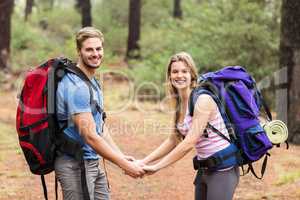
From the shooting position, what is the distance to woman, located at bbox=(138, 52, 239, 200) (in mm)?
4113

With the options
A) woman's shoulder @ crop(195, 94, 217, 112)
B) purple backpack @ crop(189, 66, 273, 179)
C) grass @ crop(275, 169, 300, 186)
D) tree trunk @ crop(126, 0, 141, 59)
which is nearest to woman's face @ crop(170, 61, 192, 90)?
purple backpack @ crop(189, 66, 273, 179)

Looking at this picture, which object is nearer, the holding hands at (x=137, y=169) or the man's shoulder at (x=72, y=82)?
the man's shoulder at (x=72, y=82)

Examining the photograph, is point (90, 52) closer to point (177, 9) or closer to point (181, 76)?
point (181, 76)

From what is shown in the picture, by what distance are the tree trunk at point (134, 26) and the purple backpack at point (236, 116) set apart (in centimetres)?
2022

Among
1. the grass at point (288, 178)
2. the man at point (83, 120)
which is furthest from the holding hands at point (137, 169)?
the grass at point (288, 178)

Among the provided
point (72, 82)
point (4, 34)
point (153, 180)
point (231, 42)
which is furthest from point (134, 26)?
point (72, 82)

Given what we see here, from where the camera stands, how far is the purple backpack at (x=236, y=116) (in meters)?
4.14

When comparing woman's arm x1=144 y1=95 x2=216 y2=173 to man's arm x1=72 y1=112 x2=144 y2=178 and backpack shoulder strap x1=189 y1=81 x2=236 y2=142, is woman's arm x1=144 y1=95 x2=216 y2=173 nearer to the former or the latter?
backpack shoulder strap x1=189 y1=81 x2=236 y2=142

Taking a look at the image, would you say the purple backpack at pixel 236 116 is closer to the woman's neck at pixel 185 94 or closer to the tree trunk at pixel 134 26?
the woman's neck at pixel 185 94

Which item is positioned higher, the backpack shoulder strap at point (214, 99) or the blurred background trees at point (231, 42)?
the blurred background trees at point (231, 42)

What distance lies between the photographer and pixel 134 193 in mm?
7773

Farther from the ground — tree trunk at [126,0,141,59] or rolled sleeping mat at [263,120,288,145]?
tree trunk at [126,0,141,59]

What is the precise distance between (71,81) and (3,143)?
22.3 feet

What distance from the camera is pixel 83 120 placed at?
4207 millimetres
